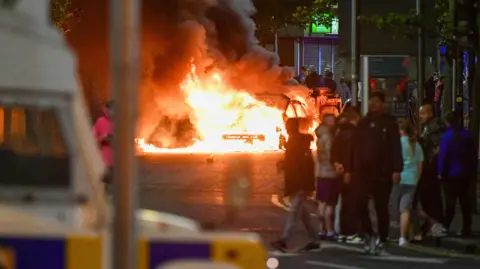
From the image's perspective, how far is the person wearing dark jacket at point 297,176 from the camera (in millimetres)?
10484

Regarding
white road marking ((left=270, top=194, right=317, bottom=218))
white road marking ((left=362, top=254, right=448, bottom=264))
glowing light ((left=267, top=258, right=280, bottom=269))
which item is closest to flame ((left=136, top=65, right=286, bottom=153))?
white road marking ((left=270, top=194, right=317, bottom=218))

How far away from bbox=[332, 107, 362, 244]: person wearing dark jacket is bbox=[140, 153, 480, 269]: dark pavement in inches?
8.6

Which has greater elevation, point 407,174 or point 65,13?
point 65,13

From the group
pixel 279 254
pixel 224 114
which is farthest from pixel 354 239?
pixel 224 114

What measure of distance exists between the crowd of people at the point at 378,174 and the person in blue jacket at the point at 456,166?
0.01 meters

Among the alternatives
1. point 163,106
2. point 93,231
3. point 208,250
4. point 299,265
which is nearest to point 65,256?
point 93,231

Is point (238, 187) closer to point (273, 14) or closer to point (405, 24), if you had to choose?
point (405, 24)

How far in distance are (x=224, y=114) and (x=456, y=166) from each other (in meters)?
14.7

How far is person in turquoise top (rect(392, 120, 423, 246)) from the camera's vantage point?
1104 cm

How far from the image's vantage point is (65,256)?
148 inches

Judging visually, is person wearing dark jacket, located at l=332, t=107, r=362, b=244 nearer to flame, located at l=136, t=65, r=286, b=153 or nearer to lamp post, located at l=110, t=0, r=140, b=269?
lamp post, located at l=110, t=0, r=140, b=269

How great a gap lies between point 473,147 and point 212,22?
1701cm

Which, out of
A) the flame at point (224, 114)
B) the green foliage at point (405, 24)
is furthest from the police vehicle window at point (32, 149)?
the flame at point (224, 114)

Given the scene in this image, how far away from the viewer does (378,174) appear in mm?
10422
